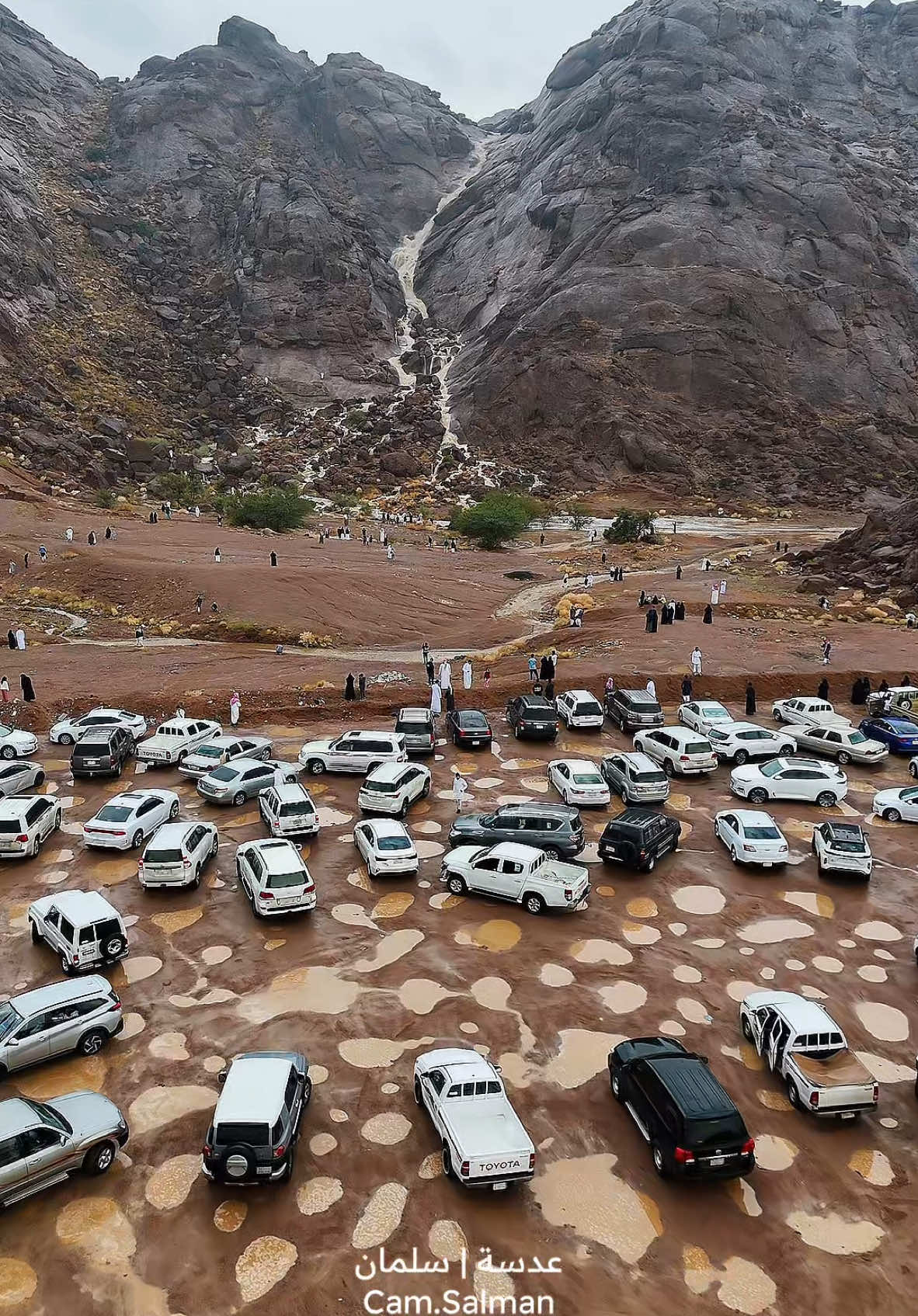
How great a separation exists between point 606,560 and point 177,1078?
5632cm

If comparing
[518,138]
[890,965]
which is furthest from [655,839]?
[518,138]

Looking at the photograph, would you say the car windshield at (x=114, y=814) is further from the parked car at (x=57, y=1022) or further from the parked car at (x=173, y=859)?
the parked car at (x=57, y=1022)

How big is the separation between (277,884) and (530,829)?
19.5ft

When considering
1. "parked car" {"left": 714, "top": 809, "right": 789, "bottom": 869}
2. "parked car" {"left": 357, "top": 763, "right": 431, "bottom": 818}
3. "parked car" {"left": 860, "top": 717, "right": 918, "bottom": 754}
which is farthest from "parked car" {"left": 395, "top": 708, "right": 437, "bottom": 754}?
"parked car" {"left": 860, "top": 717, "right": 918, "bottom": 754}

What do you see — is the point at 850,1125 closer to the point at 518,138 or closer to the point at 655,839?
the point at 655,839

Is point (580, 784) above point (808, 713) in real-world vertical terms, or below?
below

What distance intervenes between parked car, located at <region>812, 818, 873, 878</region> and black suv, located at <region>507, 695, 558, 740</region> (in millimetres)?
10108

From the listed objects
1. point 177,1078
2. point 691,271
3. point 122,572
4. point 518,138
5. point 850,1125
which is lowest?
point 850,1125

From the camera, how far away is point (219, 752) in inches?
957

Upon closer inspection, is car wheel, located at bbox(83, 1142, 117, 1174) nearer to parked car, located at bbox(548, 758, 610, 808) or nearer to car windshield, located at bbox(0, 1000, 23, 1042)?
car windshield, located at bbox(0, 1000, 23, 1042)

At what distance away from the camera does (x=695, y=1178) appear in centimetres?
1023

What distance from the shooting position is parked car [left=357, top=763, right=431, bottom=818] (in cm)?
2089

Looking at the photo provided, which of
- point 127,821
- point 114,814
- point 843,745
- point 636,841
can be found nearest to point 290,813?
point 127,821

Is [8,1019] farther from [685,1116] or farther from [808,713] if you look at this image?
[808,713]
